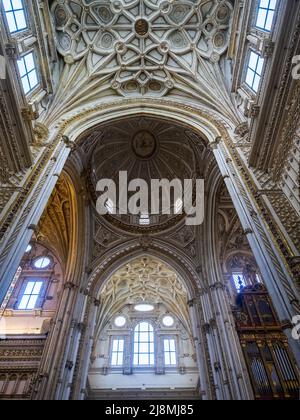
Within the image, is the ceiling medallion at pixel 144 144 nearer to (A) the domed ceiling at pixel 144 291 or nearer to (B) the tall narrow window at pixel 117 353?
(A) the domed ceiling at pixel 144 291

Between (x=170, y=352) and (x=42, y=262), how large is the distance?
12.4 m

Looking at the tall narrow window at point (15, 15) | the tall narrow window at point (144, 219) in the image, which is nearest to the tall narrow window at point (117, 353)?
the tall narrow window at point (144, 219)

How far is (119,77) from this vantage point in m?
15.5

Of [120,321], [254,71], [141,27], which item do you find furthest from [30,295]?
[141,27]

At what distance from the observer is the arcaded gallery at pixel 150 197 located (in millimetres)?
7883

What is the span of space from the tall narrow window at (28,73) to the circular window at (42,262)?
11.3m

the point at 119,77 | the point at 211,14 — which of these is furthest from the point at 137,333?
the point at 211,14

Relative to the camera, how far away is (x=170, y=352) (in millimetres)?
20969

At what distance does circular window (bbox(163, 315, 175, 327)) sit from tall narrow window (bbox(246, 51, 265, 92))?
19312 millimetres

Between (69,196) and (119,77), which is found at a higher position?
(119,77)

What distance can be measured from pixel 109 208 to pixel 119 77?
871 cm

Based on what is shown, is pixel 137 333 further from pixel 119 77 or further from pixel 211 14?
pixel 211 14

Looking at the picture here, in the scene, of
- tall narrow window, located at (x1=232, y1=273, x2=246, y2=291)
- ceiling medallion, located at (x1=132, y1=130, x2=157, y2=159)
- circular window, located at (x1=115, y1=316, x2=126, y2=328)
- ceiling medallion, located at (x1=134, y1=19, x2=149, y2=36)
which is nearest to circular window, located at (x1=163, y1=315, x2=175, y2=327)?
circular window, located at (x1=115, y1=316, x2=126, y2=328)
